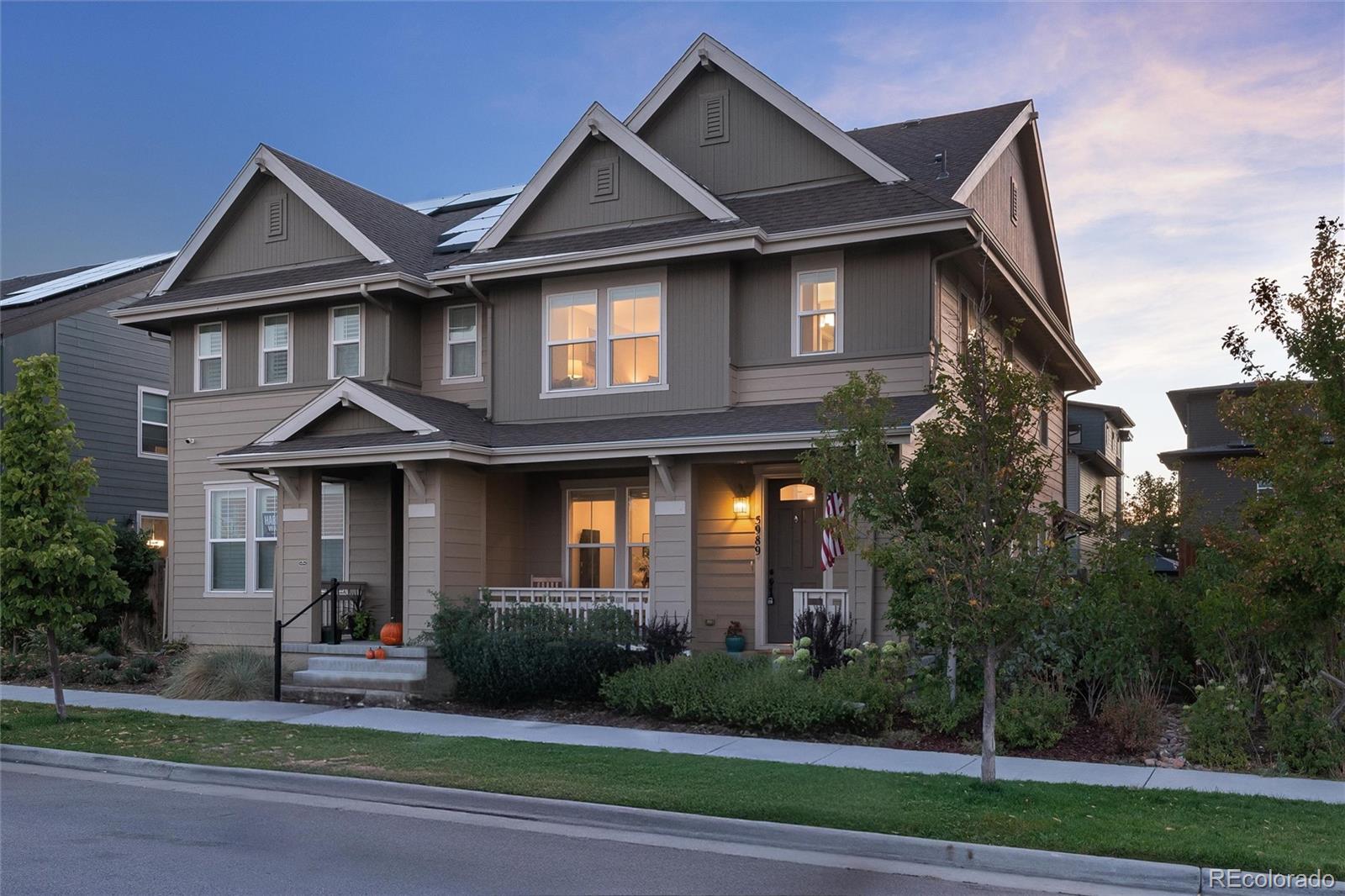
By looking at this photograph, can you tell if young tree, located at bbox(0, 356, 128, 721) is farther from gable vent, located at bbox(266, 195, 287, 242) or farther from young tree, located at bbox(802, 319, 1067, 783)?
young tree, located at bbox(802, 319, 1067, 783)

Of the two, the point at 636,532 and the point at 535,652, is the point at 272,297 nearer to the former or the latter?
the point at 636,532

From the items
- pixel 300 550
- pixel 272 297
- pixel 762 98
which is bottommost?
pixel 300 550

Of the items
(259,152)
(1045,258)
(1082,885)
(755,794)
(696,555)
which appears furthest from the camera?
(1045,258)

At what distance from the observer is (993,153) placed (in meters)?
19.3

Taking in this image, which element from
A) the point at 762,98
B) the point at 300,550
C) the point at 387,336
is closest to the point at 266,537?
the point at 300,550

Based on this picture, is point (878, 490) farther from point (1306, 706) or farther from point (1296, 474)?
point (1306, 706)

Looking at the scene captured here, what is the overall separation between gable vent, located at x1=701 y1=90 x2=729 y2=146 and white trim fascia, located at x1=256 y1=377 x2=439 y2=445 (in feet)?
20.8

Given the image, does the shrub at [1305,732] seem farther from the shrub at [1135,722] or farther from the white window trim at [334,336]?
the white window trim at [334,336]

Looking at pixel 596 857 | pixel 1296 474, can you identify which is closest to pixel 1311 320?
pixel 1296 474

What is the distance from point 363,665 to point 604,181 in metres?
8.15

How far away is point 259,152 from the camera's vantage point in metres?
21.2

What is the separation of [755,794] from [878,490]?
107 inches

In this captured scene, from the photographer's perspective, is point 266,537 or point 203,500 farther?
point 203,500

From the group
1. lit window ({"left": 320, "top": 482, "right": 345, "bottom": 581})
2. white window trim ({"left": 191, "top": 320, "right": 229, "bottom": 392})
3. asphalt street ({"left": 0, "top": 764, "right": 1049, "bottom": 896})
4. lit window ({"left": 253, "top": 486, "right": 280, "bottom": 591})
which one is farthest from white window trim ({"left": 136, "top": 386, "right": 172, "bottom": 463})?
asphalt street ({"left": 0, "top": 764, "right": 1049, "bottom": 896})
